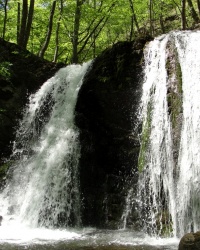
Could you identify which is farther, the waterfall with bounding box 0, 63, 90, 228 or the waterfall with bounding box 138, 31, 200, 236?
the waterfall with bounding box 0, 63, 90, 228

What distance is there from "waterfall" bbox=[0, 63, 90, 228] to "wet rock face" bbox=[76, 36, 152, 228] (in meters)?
0.43

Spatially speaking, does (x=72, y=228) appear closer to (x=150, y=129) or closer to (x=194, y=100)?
(x=150, y=129)

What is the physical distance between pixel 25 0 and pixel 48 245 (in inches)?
484

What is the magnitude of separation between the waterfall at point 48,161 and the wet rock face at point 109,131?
1.41 feet

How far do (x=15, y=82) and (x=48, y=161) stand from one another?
16.1 ft

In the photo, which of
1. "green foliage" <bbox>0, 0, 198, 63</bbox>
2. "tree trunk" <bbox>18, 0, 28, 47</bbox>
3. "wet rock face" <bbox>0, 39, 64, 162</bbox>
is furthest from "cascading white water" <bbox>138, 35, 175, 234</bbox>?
"tree trunk" <bbox>18, 0, 28, 47</bbox>

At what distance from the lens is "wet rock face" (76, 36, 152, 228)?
1018 centimetres

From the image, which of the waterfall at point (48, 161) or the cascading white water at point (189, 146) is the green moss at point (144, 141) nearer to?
the cascading white water at point (189, 146)

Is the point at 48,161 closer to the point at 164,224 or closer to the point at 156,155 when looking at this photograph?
the point at 156,155

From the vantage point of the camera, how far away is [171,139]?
8734mm

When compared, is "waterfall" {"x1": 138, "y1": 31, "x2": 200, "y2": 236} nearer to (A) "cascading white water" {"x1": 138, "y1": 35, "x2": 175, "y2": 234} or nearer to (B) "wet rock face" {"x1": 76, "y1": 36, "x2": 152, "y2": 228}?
(A) "cascading white water" {"x1": 138, "y1": 35, "x2": 175, "y2": 234}

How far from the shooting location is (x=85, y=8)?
17.5 m

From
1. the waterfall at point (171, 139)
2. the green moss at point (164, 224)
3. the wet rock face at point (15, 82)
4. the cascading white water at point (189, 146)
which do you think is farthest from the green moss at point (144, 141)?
the wet rock face at point (15, 82)

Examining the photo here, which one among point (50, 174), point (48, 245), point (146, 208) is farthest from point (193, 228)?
point (50, 174)
